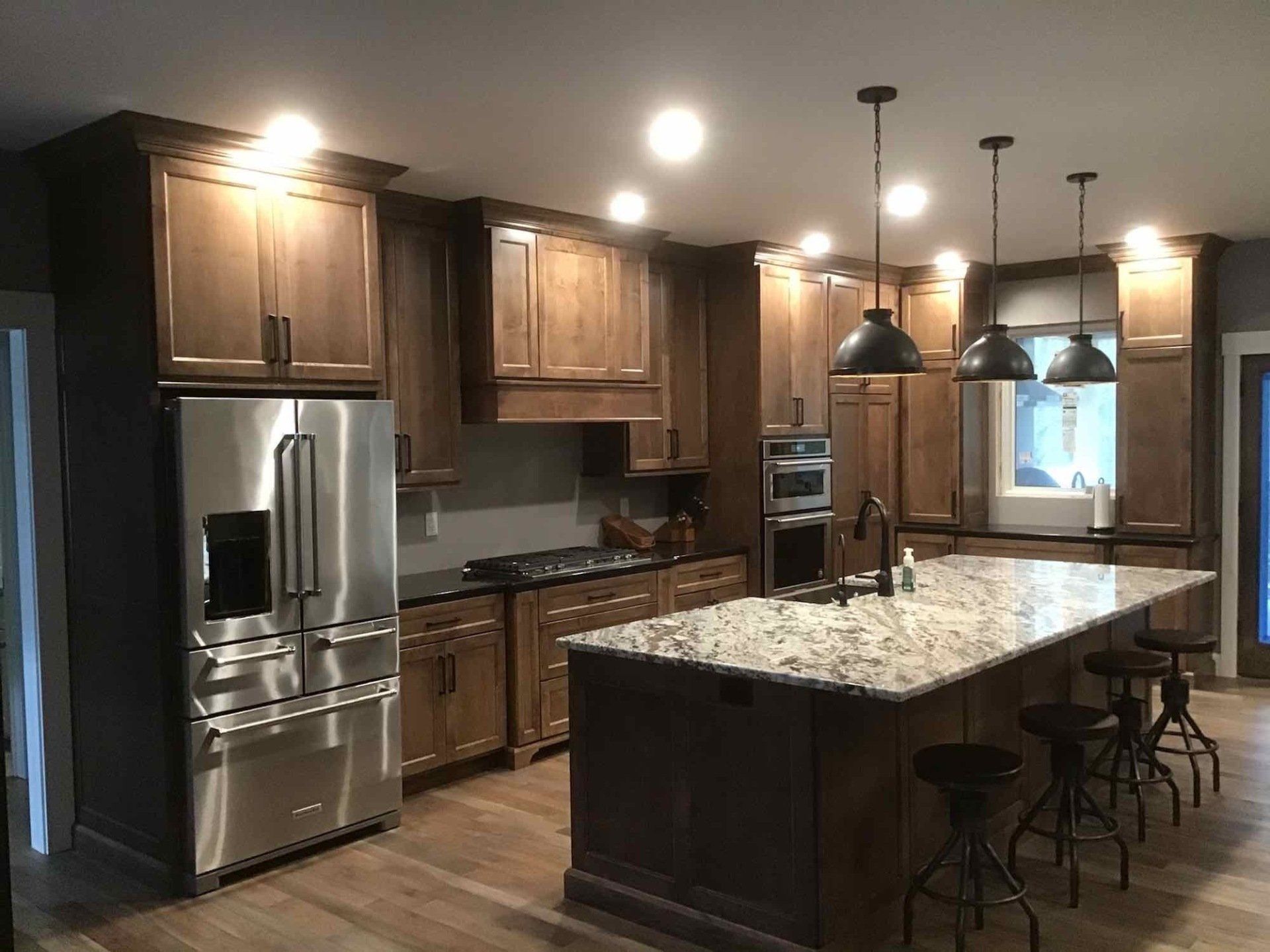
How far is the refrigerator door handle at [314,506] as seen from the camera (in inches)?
151

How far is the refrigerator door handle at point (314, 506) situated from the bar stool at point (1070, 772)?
2.47m

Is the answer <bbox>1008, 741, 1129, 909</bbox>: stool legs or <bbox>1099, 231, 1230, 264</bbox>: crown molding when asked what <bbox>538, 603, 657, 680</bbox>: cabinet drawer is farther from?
<bbox>1099, 231, 1230, 264</bbox>: crown molding

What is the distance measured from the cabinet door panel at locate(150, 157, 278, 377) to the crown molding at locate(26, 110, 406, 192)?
4cm

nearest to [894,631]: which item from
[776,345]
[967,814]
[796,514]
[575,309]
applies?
[967,814]

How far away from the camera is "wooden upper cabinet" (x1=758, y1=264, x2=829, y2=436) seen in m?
6.08

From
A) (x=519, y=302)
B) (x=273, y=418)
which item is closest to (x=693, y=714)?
(x=273, y=418)

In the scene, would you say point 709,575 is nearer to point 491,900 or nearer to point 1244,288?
point 491,900

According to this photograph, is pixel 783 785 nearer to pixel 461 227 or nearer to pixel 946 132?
pixel 946 132

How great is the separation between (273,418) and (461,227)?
1.57 meters

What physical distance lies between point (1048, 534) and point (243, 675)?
4.81 meters

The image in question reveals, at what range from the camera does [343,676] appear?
3.98 meters

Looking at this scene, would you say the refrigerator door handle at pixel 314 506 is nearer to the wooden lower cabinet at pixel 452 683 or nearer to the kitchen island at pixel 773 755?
the wooden lower cabinet at pixel 452 683

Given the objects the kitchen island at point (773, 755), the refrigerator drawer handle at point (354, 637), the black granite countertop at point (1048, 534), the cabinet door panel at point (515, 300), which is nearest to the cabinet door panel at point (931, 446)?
the black granite countertop at point (1048, 534)

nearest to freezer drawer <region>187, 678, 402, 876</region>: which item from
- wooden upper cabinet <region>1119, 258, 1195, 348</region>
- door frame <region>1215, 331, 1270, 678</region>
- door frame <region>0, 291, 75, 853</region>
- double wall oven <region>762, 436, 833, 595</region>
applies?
door frame <region>0, 291, 75, 853</region>
